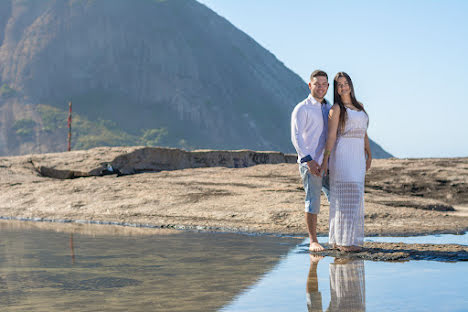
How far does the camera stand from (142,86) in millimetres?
95500

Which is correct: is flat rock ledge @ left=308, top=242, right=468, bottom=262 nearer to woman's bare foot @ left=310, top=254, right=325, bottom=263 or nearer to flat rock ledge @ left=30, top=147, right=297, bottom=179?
woman's bare foot @ left=310, top=254, right=325, bottom=263

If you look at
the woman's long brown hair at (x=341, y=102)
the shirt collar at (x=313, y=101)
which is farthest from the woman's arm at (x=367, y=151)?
the shirt collar at (x=313, y=101)

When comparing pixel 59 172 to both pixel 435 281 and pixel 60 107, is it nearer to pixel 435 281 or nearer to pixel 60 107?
pixel 435 281

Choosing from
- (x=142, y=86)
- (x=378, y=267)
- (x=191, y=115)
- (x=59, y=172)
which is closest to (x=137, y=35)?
(x=142, y=86)

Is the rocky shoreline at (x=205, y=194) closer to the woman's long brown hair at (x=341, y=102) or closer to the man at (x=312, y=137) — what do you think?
the man at (x=312, y=137)

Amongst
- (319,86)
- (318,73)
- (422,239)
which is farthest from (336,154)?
(422,239)

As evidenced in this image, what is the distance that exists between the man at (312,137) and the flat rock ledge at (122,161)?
721 cm

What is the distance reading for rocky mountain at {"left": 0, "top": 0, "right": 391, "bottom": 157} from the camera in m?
82.8

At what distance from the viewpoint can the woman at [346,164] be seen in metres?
4.97

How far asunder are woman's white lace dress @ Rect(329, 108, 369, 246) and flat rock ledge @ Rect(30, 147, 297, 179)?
7387 millimetres

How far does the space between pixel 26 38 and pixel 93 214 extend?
89.1 meters

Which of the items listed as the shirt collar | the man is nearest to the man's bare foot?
the man

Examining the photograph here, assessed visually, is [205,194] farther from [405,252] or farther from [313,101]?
[405,252]

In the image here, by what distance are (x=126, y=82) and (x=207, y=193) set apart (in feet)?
289
